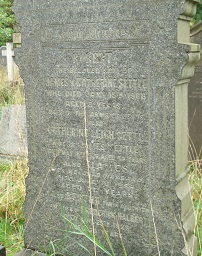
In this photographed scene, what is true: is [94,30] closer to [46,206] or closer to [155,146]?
[155,146]

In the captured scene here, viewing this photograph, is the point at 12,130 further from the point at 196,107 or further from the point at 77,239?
the point at 77,239

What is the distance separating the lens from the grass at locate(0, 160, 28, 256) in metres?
3.78

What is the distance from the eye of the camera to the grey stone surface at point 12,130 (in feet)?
19.0

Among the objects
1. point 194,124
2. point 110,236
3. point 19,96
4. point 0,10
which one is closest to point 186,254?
point 110,236

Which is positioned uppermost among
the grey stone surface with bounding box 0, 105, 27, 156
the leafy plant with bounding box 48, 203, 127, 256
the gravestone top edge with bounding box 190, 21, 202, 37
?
the gravestone top edge with bounding box 190, 21, 202, 37

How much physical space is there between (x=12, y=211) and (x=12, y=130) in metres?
2.00

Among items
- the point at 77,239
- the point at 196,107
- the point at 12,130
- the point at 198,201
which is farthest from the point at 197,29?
the point at 77,239

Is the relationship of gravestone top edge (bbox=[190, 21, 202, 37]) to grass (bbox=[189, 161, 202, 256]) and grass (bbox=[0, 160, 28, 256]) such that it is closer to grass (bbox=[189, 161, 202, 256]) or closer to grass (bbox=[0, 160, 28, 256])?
grass (bbox=[189, 161, 202, 256])

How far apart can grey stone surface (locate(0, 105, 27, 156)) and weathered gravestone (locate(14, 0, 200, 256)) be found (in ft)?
7.66

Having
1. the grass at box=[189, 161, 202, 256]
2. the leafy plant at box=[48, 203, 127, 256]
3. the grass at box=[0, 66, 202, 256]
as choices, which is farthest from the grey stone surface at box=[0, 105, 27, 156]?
the leafy plant at box=[48, 203, 127, 256]

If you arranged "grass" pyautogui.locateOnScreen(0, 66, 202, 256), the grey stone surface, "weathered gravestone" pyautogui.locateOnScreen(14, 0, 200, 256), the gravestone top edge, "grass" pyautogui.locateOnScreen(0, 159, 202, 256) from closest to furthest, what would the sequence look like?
"weathered gravestone" pyautogui.locateOnScreen(14, 0, 200, 256), "grass" pyautogui.locateOnScreen(0, 66, 202, 256), "grass" pyautogui.locateOnScreen(0, 159, 202, 256), the gravestone top edge, the grey stone surface

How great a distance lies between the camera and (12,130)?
19.4ft

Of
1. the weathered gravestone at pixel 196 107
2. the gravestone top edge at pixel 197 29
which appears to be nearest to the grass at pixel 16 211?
the weathered gravestone at pixel 196 107

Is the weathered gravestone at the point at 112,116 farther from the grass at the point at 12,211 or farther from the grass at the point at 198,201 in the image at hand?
the grass at the point at 12,211
